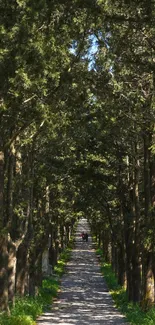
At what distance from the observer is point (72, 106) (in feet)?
52.4

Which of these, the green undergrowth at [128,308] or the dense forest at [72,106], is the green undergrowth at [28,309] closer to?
the dense forest at [72,106]

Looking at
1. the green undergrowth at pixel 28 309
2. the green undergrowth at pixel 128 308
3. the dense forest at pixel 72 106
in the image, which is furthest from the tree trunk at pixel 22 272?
the green undergrowth at pixel 128 308

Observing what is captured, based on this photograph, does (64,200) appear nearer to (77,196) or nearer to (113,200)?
(77,196)

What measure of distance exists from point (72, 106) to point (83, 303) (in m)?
11.8

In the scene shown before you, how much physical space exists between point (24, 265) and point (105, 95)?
8460mm

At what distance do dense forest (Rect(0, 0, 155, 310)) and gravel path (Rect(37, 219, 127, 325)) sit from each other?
140 cm

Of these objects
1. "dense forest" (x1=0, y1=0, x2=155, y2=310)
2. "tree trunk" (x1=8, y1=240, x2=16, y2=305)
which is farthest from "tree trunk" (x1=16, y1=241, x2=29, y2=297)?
"tree trunk" (x1=8, y1=240, x2=16, y2=305)

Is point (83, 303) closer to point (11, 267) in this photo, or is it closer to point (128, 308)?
point (128, 308)

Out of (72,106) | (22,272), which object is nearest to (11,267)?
(22,272)

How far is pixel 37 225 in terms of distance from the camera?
26328 millimetres

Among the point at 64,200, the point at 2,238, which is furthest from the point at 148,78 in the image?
the point at 64,200

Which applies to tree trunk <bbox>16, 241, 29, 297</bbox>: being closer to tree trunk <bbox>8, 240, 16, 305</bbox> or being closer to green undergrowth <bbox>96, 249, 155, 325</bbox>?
tree trunk <bbox>8, 240, 16, 305</bbox>

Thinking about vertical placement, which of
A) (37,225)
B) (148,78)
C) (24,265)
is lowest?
(24,265)

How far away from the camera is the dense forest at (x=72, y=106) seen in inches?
461
